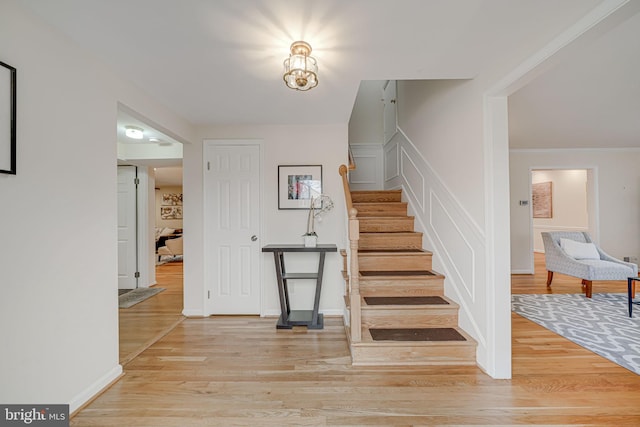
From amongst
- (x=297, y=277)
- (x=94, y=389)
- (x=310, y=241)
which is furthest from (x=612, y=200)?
(x=94, y=389)

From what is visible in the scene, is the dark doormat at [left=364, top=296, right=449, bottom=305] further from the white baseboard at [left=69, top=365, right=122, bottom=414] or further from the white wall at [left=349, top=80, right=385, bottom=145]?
the white wall at [left=349, top=80, right=385, bottom=145]

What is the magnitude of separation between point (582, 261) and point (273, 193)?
4506 millimetres

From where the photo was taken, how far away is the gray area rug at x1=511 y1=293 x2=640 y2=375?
91.2 inches

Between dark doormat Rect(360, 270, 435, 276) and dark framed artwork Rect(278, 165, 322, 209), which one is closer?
dark doormat Rect(360, 270, 435, 276)

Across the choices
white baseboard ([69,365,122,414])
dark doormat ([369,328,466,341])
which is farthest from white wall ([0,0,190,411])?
dark doormat ([369,328,466,341])

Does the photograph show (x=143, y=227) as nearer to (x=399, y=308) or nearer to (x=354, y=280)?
(x=354, y=280)

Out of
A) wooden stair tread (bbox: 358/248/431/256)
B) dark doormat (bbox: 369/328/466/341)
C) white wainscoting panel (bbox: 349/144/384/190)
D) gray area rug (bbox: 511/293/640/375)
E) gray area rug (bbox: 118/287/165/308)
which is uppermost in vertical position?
white wainscoting panel (bbox: 349/144/384/190)

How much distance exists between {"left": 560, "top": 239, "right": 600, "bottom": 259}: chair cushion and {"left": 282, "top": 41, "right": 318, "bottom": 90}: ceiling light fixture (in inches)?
188

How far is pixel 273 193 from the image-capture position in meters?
3.30

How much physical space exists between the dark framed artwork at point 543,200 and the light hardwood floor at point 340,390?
22.1 ft

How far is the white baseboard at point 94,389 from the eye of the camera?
1.65 meters

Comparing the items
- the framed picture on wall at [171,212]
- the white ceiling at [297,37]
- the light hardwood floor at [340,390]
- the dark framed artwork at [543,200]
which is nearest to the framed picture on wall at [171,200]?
the framed picture on wall at [171,212]

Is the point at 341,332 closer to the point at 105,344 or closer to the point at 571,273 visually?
the point at 105,344

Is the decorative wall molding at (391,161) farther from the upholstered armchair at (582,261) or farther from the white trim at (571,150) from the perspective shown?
the upholstered armchair at (582,261)
